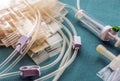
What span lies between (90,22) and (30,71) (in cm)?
32

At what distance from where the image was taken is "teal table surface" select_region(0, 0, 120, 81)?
2.31 ft

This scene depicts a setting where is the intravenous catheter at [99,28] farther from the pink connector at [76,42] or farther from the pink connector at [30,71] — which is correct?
the pink connector at [30,71]

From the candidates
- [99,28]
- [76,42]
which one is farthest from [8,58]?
[99,28]

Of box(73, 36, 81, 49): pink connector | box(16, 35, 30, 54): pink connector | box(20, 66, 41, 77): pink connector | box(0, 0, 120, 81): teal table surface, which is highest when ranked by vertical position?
box(16, 35, 30, 54): pink connector

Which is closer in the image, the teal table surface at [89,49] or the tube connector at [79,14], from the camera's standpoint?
the teal table surface at [89,49]

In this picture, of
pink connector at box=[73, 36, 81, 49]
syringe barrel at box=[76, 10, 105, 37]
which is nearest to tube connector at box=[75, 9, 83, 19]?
syringe barrel at box=[76, 10, 105, 37]

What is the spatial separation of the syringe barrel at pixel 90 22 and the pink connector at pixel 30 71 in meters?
0.28

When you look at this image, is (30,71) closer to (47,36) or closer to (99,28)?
(47,36)

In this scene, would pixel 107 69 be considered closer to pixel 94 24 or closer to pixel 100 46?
pixel 100 46

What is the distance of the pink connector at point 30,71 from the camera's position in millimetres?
669

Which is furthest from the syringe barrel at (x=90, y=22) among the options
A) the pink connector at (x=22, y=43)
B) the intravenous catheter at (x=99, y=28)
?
the pink connector at (x=22, y=43)

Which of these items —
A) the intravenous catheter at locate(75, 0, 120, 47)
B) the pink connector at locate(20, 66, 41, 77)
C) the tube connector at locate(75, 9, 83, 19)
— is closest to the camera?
the pink connector at locate(20, 66, 41, 77)

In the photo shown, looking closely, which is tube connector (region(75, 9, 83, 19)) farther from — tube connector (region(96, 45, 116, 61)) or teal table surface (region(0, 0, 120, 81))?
tube connector (region(96, 45, 116, 61))

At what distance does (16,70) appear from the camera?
71 centimetres
